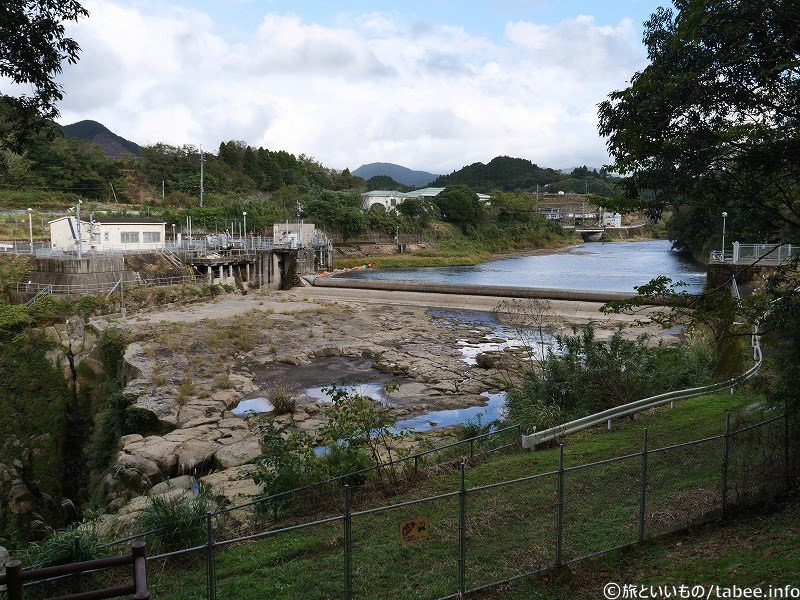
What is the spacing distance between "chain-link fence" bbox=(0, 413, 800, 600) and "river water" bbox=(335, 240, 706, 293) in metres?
40.8

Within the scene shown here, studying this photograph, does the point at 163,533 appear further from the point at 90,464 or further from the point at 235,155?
the point at 235,155

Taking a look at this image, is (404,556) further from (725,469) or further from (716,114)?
(716,114)

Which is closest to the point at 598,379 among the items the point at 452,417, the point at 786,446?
the point at 452,417

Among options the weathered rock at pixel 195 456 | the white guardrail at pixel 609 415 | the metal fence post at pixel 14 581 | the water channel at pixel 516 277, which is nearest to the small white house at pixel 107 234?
the water channel at pixel 516 277

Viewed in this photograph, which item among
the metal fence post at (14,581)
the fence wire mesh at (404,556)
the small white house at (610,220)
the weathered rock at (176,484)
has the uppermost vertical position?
the small white house at (610,220)

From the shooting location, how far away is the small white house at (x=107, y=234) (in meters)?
39.5

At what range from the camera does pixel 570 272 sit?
6850 cm

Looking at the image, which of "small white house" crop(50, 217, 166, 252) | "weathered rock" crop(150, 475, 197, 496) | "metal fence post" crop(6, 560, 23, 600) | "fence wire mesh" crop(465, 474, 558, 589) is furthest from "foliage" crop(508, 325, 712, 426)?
"small white house" crop(50, 217, 166, 252)

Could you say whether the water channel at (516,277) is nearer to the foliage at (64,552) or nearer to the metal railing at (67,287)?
the foliage at (64,552)

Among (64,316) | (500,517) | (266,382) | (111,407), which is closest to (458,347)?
(266,382)

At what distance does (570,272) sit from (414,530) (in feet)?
212

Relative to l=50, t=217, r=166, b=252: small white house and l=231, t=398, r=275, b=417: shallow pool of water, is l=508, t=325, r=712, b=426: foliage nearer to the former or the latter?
l=231, t=398, r=275, b=417: shallow pool of water

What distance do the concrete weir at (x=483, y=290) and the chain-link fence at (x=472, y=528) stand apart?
25794 millimetres

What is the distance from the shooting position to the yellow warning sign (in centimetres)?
666
